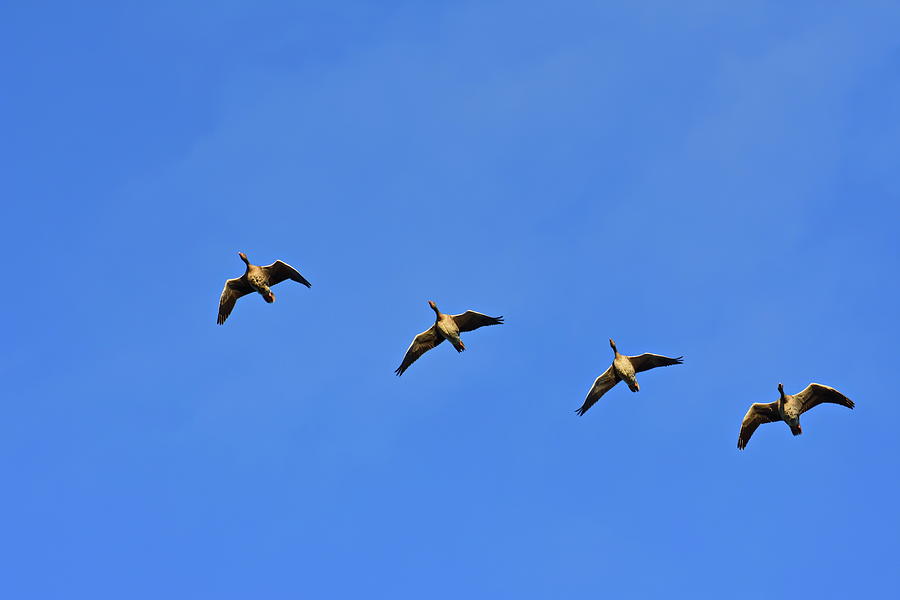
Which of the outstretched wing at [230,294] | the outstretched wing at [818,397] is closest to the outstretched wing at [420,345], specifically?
the outstretched wing at [230,294]

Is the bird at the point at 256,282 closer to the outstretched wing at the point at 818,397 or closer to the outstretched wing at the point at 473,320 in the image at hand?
the outstretched wing at the point at 473,320

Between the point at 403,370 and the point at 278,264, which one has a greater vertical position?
the point at 278,264

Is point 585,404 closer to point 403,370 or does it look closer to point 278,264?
point 403,370

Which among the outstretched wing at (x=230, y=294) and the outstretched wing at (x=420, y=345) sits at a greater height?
the outstretched wing at (x=230, y=294)

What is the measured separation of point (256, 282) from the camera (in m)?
39.9

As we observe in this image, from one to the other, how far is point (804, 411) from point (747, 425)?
84.2 inches

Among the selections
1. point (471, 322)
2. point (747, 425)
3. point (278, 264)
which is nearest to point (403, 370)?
point (471, 322)

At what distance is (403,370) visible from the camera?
39.6 meters

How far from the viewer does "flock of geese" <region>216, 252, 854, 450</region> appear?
122 feet

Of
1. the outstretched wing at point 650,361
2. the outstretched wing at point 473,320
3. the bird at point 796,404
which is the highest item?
the outstretched wing at point 473,320

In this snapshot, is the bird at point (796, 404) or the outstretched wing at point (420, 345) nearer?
the bird at point (796, 404)

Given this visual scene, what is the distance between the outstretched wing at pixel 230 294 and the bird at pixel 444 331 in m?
6.92

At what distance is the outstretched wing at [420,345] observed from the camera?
130 ft

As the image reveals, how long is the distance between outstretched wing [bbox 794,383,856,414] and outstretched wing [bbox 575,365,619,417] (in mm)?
6538
